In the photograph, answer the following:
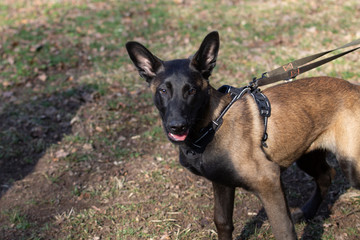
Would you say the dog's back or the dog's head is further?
the dog's back

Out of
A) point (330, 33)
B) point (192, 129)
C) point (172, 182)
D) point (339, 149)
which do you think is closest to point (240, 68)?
point (330, 33)

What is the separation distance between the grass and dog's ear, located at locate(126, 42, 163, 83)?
1.80 m

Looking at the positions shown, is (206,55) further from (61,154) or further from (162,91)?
(61,154)

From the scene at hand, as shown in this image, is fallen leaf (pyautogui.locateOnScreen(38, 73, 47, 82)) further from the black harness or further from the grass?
the black harness

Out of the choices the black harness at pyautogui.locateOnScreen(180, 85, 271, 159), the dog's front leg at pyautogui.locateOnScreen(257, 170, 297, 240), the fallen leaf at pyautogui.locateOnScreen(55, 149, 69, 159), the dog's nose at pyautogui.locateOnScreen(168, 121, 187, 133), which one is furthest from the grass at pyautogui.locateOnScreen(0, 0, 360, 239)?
the dog's nose at pyautogui.locateOnScreen(168, 121, 187, 133)

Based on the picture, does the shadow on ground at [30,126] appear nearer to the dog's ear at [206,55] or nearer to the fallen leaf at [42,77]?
the fallen leaf at [42,77]

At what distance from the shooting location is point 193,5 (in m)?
10.2

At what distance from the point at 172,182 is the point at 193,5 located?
6.61 meters

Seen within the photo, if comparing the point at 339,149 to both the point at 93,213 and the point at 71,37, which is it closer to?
the point at 93,213

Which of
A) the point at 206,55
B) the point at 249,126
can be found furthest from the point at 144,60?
the point at 249,126

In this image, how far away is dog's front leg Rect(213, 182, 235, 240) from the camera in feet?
11.8

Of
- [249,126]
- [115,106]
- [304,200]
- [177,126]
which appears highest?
[177,126]

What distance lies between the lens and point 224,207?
143 inches

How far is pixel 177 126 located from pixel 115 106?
3759 millimetres
